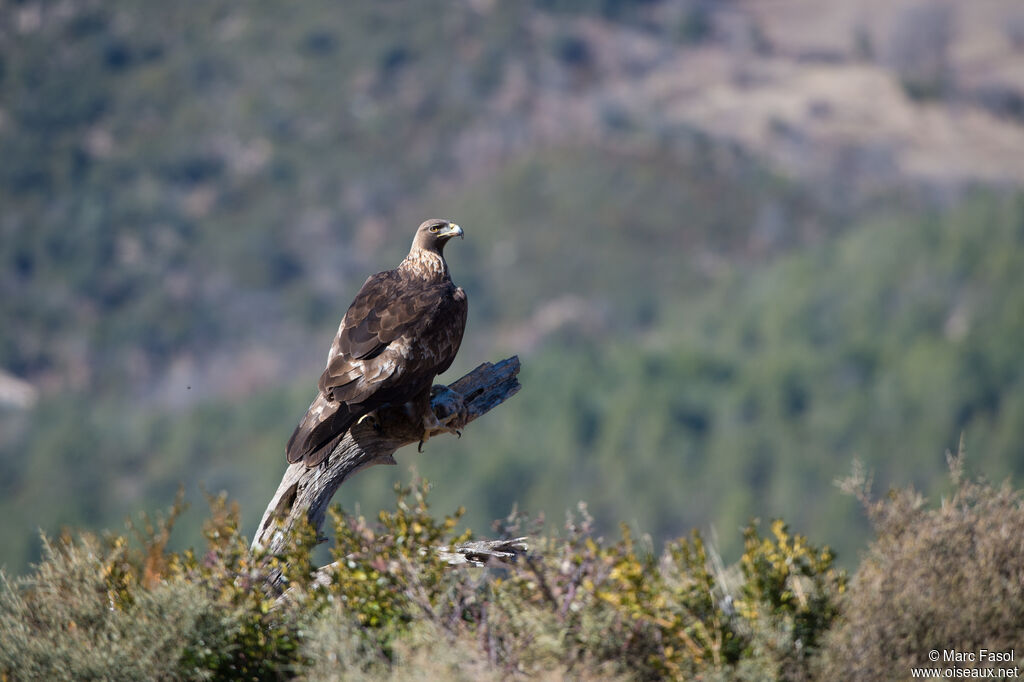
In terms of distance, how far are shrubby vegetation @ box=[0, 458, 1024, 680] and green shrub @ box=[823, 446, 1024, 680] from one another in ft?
0.03

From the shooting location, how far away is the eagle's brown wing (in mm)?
7387

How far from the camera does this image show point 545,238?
133375 millimetres

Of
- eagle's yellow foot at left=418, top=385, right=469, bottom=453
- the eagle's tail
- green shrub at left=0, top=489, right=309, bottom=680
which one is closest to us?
green shrub at left=0, top=489, right=309, bottom=680

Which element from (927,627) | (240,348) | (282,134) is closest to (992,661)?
(927,627)

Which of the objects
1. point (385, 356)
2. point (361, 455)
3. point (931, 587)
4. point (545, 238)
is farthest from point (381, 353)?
point (545, 238)

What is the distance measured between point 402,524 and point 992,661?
3.11 meters

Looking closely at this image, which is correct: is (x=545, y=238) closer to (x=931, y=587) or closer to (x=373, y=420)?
(x=373, y=420)

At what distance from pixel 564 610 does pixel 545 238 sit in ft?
419

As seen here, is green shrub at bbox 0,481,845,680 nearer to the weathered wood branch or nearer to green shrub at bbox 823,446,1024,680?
green shrub at bbox 823,446,1024,680

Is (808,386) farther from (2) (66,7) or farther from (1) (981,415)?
(2) (66,7)

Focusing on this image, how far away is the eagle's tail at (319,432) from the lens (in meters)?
7.31

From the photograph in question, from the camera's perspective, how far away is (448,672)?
580 cm

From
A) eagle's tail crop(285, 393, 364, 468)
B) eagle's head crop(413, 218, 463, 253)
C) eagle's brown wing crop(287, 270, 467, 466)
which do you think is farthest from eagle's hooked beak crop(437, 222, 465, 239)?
eagle's tail crop(285, 393, 364, 468)

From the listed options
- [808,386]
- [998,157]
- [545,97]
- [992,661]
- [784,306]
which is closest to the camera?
[992,661]
